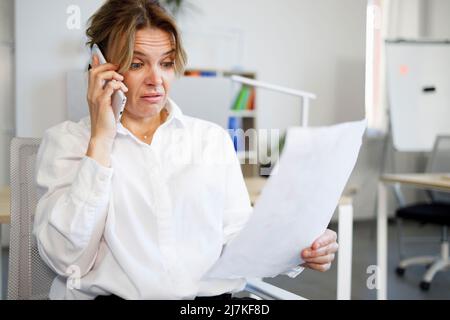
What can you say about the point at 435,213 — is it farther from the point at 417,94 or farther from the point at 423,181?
the point at 417,94

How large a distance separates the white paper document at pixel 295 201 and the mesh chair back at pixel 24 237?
276mm

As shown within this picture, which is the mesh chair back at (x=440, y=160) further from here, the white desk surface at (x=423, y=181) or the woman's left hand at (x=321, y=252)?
the woman's left hand at (x=321, y=252)

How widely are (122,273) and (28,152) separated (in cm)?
21

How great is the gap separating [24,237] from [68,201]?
6.8 inches

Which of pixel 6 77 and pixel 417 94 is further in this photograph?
pixel 417 94

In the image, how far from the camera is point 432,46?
348 cm

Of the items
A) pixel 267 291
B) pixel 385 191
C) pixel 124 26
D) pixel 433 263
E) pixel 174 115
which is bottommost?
pixel 433 263

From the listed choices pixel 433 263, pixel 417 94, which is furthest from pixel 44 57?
pixel 417 94

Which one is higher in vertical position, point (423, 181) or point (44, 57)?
point (44, 57)

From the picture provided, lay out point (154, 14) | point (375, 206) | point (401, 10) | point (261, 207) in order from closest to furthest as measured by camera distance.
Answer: point (261, 207), point (154, 14), point (401, 10), point (375, 206)

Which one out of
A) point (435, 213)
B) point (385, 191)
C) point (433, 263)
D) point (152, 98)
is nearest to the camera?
point (152, 98)

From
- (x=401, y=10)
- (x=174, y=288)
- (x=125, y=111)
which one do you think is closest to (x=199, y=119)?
(x=125, y=111)

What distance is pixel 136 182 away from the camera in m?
0.69

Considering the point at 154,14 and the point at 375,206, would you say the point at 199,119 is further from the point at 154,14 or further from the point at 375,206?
the point at 375,206
